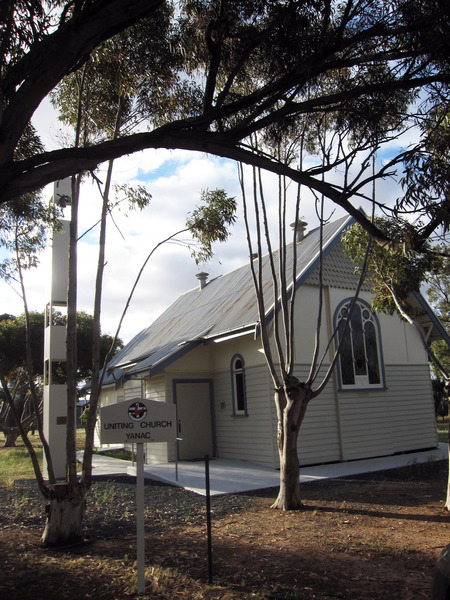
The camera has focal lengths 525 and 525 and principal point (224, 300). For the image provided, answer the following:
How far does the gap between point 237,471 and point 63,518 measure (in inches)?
264

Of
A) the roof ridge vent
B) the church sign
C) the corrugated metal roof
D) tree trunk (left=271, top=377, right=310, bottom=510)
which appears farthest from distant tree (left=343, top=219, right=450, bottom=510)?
the roof ridge vent

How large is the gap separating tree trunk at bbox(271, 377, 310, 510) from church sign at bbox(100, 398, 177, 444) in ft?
11.8

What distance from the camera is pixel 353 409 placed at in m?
14.8

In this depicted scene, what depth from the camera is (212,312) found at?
17.1 m

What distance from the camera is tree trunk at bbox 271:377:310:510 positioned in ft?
27.7

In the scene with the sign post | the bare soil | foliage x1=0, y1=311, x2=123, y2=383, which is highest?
foliage x1=0, y1=311, x2=123, y2=383

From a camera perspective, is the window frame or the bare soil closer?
the bare soil

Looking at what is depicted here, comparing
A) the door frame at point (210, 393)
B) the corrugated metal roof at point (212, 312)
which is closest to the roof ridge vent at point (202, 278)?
the corrugated metal roof at point (212, 312)

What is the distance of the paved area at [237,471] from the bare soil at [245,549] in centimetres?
116

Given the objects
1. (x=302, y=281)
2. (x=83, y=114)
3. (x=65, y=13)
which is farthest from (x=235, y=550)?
(x=302, y=281)

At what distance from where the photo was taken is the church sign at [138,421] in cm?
529

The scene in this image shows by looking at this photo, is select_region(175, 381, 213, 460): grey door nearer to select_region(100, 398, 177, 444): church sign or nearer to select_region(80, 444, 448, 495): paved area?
select_region(80, 444, 448, 495): paved area

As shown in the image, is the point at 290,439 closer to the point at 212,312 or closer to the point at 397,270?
the point at 397,270

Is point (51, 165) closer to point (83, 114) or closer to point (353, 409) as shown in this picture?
point (83, 114)
